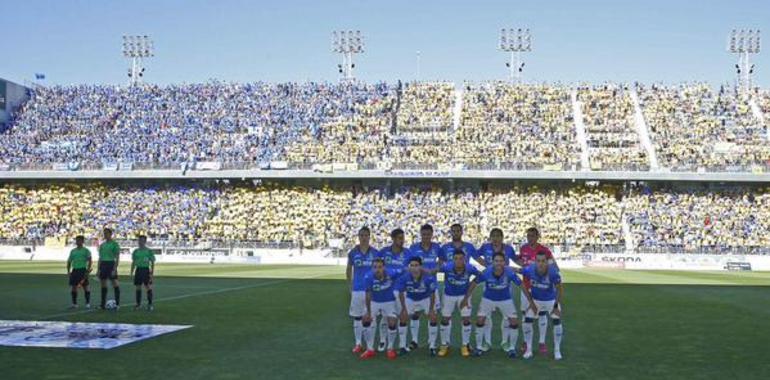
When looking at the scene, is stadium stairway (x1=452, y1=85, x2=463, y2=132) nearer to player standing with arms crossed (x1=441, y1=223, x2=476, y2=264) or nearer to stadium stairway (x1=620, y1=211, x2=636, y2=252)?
stadium stairway (x1=620, y1=211, x2=636, y2=252)

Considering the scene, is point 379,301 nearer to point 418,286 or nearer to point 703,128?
point 418,286

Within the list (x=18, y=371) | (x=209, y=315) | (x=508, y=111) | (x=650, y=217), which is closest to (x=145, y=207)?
(x=508, y=111)

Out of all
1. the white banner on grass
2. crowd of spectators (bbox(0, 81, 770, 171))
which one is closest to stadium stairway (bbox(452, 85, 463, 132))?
crowd of spectators (bbox(0, 81, 770, 171))

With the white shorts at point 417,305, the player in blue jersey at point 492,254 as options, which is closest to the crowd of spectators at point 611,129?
the player in blue jersey at point 492,254

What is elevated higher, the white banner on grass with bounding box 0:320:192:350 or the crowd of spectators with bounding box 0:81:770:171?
the crowd of spectators with bounding box 0:81:770:171

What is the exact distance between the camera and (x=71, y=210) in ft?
207

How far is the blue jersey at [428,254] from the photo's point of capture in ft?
46.1

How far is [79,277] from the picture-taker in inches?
790

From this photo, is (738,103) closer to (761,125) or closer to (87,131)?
(761,125)

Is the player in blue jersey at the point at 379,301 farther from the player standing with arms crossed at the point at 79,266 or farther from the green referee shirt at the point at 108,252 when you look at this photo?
the player standing with arms crossed at the point at 79,266

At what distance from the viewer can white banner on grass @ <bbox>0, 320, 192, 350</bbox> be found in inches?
556

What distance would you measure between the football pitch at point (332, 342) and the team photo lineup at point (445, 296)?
13.5 inches

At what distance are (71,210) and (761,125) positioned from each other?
53.5 metres

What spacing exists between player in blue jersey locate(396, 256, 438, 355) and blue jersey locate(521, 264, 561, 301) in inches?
61.8
